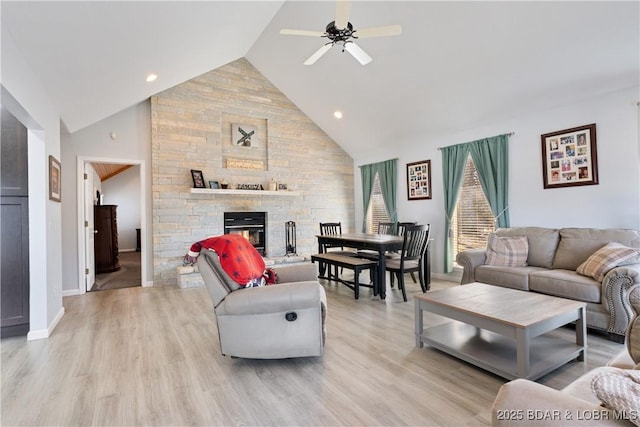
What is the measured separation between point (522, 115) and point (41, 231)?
576 cm

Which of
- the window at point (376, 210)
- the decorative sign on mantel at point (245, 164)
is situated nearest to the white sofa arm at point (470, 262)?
the window at point (376, 210)

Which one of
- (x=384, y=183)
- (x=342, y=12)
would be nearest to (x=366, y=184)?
(x=384, y=183)

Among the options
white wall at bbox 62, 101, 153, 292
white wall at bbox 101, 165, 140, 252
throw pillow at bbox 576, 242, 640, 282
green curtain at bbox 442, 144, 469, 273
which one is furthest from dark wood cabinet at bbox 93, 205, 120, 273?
throw pillow at bbox 576, 242, 640, 282

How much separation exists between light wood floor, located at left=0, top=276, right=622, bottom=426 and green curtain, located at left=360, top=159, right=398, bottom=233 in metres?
3.27

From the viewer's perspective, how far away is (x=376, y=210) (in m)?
6.96

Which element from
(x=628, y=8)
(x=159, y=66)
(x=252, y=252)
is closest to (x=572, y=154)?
(x=628, y=8)

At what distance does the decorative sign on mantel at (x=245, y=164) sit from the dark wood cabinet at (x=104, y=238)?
2661mm

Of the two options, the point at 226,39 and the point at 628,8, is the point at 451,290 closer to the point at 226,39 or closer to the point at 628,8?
the point at 628,8

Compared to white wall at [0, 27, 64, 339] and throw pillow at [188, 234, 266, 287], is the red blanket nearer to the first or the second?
throw pillow at [188, 234, 266, 287]

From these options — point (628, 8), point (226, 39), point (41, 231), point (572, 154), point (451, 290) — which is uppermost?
point (226, 39)

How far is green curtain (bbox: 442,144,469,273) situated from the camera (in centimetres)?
→ 504

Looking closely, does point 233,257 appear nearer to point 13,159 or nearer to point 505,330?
point 505,330

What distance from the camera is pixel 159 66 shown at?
407 centimetres

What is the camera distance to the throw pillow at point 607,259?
9.38 ft
